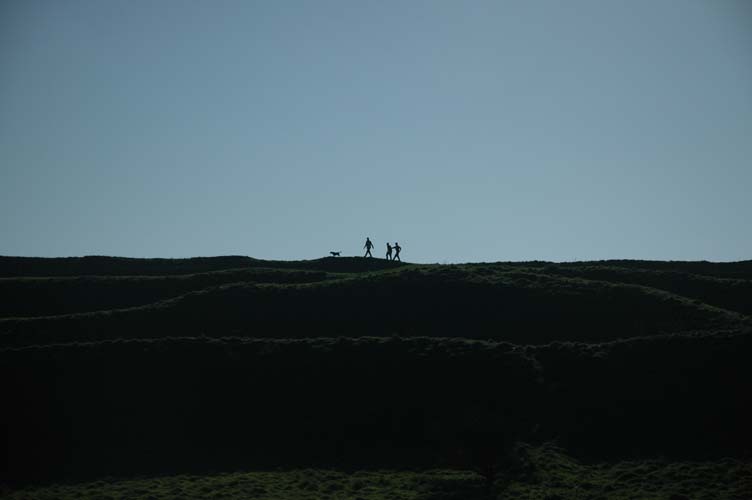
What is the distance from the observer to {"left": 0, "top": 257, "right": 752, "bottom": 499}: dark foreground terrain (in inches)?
1398

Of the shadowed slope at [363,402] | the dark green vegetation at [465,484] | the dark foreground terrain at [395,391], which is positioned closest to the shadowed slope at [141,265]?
the dark foreground terrain at [395,391]

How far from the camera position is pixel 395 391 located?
136 feet

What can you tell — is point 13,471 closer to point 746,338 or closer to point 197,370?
point 197,370

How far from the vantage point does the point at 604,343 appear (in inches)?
1736

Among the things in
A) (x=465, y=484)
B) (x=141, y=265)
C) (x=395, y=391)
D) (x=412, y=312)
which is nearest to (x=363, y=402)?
(x=395, y=391)

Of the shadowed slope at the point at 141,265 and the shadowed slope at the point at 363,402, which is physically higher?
the shadowed slope at the point at 141,265

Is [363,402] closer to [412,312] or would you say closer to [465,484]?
[465,484]

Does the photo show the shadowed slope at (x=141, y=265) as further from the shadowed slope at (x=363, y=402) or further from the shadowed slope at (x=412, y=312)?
the shadowed slope at (x=363, y=402)

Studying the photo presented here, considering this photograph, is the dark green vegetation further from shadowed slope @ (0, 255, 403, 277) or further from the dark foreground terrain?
shadowed slope @ (0, 255, 403, 277)

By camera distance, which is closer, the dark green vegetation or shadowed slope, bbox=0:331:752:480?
the dark green vegetation

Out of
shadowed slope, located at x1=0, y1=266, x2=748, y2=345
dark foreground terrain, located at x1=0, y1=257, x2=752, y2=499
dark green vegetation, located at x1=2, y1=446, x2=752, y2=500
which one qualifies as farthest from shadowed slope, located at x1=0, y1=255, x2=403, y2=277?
dark green vegetation, located at x1=2, y1=446, x2=752, y2=500

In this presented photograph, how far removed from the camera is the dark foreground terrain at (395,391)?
35.5m

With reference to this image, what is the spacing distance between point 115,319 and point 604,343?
30726 mm

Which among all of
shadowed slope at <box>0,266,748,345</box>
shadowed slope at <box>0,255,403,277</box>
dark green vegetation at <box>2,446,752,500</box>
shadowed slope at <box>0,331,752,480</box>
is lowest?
dark green vegetation at <box>2,446,752,500</box>
